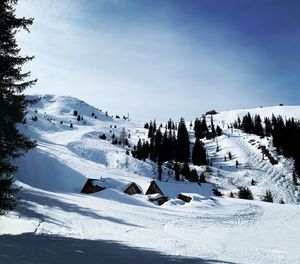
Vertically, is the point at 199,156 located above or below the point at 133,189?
above

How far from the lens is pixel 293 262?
60.2ft

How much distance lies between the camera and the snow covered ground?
53.1ft

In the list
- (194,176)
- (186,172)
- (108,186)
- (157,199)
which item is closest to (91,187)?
(108,186)

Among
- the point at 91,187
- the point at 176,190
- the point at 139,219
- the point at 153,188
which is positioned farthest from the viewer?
the point at 176,190

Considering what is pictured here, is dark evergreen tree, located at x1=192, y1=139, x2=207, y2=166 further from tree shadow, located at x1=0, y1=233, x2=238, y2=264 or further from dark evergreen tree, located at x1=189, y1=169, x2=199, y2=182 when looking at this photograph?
tree shadow, located at x1=0, y1=233, x2=238, y2=264

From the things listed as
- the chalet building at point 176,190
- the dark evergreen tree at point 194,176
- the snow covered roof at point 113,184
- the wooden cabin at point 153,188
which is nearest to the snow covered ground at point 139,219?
the snow covered roof at point 113,184

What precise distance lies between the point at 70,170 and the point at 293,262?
63572 millimetres

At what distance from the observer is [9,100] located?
16.7 m

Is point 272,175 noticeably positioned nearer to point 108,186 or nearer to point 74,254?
point 108,186

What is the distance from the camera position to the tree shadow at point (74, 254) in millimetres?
12633

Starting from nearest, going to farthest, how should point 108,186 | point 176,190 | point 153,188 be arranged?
point 108,186 → point 153,188 → point 176,190

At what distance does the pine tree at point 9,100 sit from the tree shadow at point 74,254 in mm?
2931

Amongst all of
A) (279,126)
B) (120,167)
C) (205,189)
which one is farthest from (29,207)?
(279,126)

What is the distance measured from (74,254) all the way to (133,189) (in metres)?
51.4
